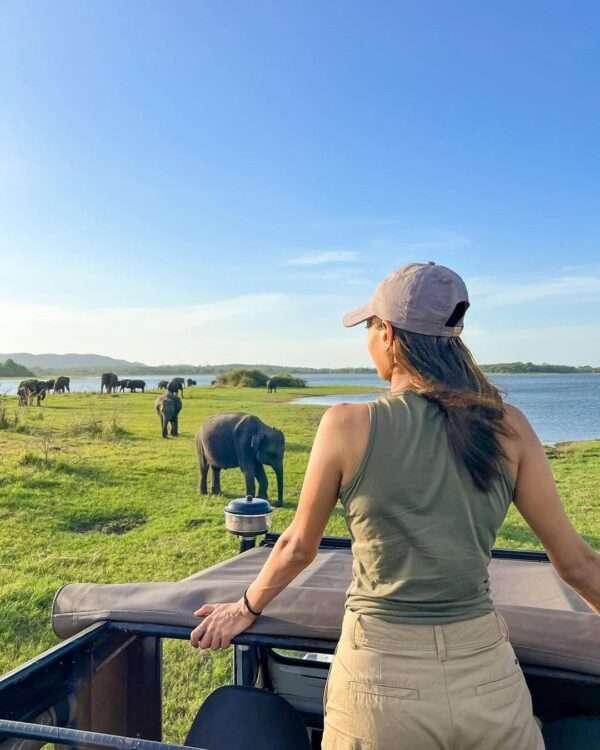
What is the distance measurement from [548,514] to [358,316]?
0.61 meters

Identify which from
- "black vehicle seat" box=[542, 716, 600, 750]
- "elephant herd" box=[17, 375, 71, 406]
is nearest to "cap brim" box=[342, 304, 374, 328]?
"black vehicle seat" box=[542, 716, 600, 750]

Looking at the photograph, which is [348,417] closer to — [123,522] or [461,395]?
[461,395]

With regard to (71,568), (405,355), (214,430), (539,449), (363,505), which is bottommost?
(71,568)

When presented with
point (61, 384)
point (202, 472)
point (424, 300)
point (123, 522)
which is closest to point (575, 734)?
point (424, 300)

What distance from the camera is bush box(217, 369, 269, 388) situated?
50.8 m

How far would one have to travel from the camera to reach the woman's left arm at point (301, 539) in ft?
4.27

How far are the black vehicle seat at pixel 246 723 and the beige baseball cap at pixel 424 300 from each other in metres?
1.02

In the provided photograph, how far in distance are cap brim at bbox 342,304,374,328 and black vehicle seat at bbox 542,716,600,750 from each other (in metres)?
1.14

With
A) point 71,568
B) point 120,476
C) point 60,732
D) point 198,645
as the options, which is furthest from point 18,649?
point 120,476

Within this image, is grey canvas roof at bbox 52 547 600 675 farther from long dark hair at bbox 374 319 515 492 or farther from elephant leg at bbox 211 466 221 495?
elephant leg at bbox 211 466 221 495

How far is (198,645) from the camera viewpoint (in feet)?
5.15

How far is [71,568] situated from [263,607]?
4.75 m

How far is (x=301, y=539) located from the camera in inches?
56.1

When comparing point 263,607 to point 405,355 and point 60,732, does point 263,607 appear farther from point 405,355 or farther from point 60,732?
point 405,355
